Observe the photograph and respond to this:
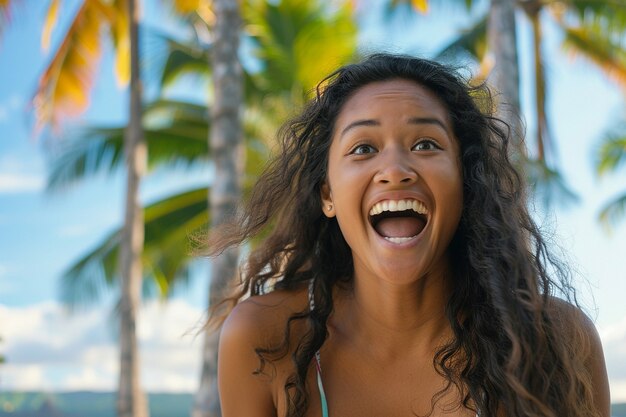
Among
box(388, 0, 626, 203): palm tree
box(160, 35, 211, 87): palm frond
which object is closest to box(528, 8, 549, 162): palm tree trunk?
box(388, 0, 626, 203): palm tree

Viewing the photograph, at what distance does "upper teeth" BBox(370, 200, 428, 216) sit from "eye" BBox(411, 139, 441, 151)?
0.18 meters

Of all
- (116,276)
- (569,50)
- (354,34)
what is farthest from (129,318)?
(569,50)

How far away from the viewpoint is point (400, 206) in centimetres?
274

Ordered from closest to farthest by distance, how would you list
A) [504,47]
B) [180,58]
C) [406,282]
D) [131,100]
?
[406,282]
[504,47]
[131,100]
[180,58]

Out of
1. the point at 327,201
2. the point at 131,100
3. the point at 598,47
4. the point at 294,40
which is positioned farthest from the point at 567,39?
the point at 327,201

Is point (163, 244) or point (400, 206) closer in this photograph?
point (400, 206)

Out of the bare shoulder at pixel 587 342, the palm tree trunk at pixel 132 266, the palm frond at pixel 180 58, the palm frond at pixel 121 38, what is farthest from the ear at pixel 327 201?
the palm frond at pixel 180 58

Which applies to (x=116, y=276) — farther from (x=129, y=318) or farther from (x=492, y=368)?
(x=492, y=368)

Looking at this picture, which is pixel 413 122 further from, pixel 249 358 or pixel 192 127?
pixel 192 127

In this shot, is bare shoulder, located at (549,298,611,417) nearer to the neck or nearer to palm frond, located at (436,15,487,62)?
the neck

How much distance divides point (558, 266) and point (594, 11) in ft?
42.4

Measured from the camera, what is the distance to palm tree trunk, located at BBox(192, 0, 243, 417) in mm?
7672

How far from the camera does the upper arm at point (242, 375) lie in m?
3.06

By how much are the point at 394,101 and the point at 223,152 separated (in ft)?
17.7
